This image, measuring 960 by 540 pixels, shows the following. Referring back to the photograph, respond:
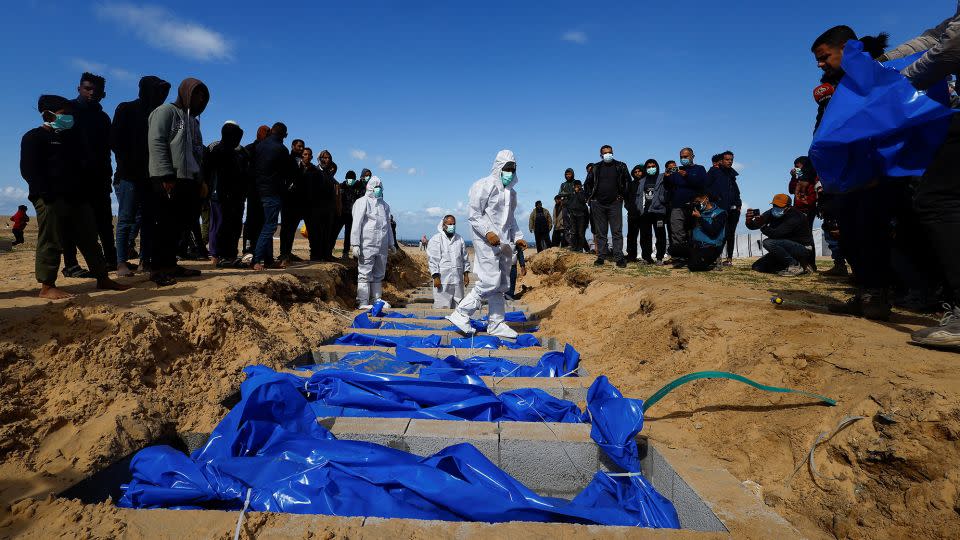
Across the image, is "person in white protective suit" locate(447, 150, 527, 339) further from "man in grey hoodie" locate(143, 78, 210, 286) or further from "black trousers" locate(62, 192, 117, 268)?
"black trousers" locate(62, 192, 117, 268)

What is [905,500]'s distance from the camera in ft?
5.94

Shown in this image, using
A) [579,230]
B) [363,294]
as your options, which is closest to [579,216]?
[579,230]

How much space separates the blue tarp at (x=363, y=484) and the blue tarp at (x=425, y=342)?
2632mm

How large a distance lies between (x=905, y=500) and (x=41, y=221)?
5926 mm

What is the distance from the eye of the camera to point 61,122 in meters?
4.25

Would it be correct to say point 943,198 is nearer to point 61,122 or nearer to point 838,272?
point 838,272

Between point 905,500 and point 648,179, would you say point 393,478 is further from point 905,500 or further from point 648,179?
point 648,179

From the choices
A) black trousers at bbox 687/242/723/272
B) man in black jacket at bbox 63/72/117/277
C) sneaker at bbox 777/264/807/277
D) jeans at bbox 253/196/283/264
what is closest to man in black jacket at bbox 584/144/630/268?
black trousers at bbox 687/242/723/272

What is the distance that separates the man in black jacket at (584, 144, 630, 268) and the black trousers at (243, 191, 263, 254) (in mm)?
5651

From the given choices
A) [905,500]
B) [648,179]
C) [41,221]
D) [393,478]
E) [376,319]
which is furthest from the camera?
[648,179]

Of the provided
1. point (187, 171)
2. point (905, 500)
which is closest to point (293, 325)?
point (187, 171)

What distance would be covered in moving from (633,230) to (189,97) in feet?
26.1

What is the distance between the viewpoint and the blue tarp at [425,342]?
206 inches

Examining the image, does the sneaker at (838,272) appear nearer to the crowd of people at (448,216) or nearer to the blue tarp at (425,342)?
the crowd of people at (448,216)
